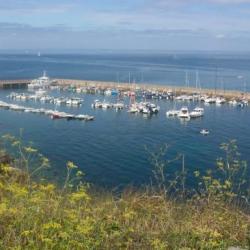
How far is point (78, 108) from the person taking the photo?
54.1m

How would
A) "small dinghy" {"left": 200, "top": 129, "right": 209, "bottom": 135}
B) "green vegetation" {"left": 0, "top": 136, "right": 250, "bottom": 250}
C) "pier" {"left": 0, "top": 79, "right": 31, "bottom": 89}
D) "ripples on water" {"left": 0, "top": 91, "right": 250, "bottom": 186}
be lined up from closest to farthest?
"green vegetation" {"left": 0, "top": 136, "right": 250, "bottom": 250}, "ripples on water" {"left": 0, "top": 91, "right": 250, "bottom": 186}, "small dinghy" {"left": 200, "top": 129, "right": 209, "bottom": 135}, "pier" {"left": 0, "top": 79, "right": 31, "bottom": 89}

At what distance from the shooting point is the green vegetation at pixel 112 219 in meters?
3.73

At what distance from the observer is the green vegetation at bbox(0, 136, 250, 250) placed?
3.73 meters

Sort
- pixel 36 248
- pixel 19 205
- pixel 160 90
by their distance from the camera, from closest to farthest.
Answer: pixel 36 248 → pixel 19 205 → pixel 160 90

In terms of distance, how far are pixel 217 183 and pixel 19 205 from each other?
2010 millimetres

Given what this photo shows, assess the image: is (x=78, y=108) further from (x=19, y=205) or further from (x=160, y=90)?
(x=19, y=205)

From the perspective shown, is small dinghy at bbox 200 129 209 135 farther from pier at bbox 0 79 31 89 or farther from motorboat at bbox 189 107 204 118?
pier at bbox 0 79 31 89

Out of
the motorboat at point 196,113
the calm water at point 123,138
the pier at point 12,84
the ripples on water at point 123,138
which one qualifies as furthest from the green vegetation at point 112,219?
the pier at point 12,84

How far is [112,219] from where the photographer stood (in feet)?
14.3

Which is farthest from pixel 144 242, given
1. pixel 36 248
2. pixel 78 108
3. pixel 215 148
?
pixel 78 108

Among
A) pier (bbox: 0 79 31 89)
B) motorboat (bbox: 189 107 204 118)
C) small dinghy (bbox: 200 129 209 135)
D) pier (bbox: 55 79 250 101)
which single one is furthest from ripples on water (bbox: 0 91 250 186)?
pier (bbox: 0 79 31 89)

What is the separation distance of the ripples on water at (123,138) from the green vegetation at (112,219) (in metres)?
16.0

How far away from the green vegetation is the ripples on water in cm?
1604

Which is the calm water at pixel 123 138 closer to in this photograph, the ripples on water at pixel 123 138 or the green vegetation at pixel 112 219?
the ripples on water at pixel 123 138
